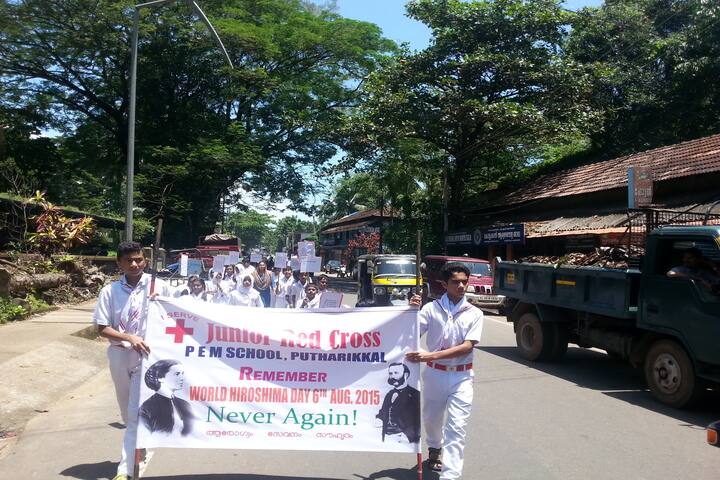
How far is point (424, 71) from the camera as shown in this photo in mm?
27766

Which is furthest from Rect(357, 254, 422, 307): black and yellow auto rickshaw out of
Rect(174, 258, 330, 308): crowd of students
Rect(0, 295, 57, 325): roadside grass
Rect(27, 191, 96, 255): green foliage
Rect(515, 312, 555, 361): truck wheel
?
Rect(27, 191, 96, 255): green foliage

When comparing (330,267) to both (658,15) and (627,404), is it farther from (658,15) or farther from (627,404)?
(627,404)

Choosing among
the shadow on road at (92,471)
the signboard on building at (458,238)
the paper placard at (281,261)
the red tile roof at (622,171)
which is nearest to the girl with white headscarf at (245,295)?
the paper placard at (281,261)

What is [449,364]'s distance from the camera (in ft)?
15.7

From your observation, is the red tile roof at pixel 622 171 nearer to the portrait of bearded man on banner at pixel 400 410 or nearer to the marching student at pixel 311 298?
the marching student at pixel 311 298

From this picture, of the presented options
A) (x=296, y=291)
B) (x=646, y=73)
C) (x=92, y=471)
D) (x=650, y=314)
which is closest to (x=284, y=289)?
(x=296, y=291)

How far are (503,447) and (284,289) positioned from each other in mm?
8685

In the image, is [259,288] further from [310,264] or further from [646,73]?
[646,73]

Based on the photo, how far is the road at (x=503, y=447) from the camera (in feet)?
16.9

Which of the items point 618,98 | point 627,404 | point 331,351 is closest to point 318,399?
point 331,351

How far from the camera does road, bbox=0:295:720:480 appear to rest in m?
5.16

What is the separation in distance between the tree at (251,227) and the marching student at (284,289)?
8110 cm

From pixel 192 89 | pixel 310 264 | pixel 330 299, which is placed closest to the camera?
pixel 330 299

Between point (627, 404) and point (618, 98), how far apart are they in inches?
964
